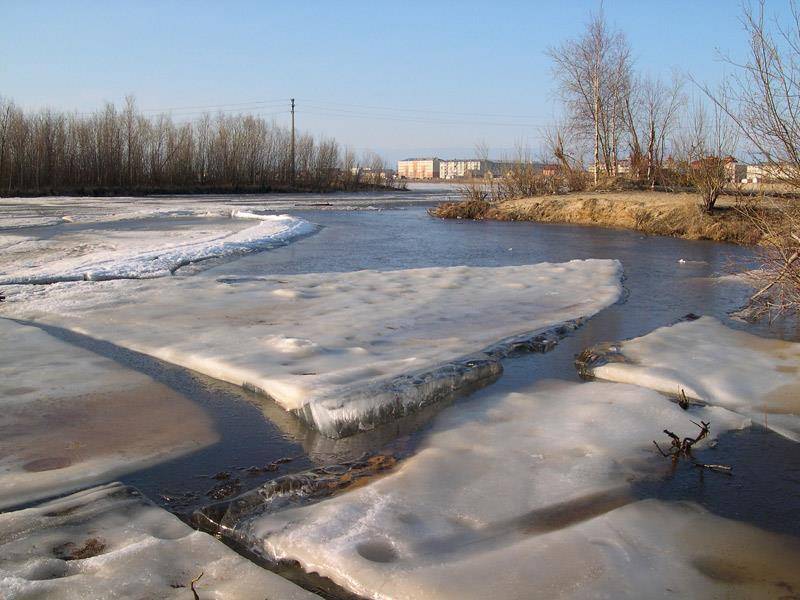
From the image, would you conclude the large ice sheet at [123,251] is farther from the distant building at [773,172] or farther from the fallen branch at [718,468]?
the fallen branch at [718,468]

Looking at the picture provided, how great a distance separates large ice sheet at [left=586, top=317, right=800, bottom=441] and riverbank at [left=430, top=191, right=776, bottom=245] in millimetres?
7784

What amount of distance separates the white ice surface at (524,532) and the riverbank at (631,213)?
1086cm

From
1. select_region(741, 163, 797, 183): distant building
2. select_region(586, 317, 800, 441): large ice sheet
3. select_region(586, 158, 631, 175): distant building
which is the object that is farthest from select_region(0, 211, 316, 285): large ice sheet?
select_region(586, 158, 631, 175): distant building

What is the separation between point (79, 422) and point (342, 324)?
→ 9.12 feet

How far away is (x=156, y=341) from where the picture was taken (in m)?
6.13

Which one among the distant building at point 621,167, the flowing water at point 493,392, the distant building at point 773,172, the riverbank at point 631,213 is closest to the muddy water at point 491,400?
the flowing water at point 493,392

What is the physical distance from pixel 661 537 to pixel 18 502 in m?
2.80

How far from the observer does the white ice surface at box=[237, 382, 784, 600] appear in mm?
2711

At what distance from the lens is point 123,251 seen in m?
12.3

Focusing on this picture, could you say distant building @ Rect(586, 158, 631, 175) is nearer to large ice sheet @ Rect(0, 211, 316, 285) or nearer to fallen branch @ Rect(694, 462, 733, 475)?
large ice sheet @ Rect(0, 211, 316, 285)

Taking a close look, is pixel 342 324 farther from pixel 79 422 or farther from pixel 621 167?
pixel 621 167

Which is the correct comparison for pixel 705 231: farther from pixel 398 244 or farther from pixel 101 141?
pixel 101 141

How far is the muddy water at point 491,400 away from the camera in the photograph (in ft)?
11.5

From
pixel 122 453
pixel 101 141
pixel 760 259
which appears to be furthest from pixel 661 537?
pixel 101 141
